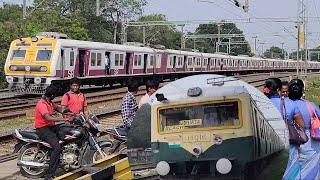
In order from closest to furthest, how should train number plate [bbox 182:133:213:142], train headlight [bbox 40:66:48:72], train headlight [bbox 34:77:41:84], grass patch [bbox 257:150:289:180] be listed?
train number plate [bbox 182:133:213:142] < grass patch [bbox 257:150:289:180] < train headlight [bbox 40:66:48:72] < train headlight [bbox 34:77:41:84]

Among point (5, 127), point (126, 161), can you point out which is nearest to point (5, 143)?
point (5, 127)

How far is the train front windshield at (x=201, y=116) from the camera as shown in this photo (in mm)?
5785

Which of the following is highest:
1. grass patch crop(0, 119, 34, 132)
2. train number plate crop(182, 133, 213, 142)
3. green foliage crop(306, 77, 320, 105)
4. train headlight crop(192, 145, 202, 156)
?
train number plate crop(182, 133, 213, 142)

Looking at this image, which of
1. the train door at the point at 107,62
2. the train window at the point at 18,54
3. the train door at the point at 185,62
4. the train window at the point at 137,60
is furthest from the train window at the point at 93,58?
the train door at the point at 185,62

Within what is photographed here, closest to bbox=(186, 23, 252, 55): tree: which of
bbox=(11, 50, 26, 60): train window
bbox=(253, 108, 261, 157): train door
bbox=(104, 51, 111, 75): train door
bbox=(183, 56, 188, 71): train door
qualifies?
bbox=(183, 56, 188, 71): train door

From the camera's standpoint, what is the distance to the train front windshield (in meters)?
5.79

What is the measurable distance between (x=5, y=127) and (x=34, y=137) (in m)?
6.89

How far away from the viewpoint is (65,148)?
859 cm

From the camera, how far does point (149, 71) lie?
→ 35.1 meters

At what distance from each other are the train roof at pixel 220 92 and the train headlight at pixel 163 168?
65cm

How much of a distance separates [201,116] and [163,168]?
2.17 ft

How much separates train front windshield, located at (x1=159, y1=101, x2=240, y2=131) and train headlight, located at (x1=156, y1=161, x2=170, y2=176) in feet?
1.18

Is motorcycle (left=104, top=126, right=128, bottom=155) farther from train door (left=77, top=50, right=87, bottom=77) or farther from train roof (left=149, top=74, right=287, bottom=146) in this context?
train door (left=77, top=50, right=87, bottom=77)

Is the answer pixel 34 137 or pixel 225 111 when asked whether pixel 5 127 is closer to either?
pixel 34 137
